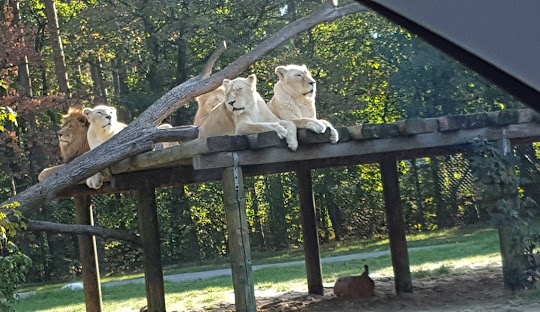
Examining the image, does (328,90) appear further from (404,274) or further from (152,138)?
(152,138)

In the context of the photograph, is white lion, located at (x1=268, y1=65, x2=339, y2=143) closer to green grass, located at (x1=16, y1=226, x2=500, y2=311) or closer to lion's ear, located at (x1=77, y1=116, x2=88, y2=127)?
lion's ear, located at (x1=77, y1=116, x2=88, y2=127)

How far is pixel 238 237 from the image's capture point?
7.68m

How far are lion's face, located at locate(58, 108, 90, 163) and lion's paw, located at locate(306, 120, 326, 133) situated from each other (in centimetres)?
402

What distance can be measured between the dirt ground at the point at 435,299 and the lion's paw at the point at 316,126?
2.39 metres

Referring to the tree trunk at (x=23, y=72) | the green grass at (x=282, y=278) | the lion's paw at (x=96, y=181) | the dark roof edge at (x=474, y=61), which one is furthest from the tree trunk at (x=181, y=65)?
the dark roof edge at (x=474, y=61)

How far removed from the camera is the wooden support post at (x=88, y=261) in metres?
10.7

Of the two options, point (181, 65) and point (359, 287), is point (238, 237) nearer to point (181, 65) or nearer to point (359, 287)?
point (359, 287)

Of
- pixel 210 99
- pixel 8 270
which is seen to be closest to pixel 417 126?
pixel 210 99

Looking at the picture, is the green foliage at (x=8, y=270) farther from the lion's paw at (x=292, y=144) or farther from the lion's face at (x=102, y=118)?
the lion's face at (x=102, y=118)

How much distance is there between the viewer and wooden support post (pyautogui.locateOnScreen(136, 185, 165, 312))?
10086 mm

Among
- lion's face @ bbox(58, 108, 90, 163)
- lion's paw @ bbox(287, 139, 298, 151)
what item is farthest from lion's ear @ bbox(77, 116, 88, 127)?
lion's paw @ bbox(287, 139, 298, 151)

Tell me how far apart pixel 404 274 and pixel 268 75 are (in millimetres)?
11489

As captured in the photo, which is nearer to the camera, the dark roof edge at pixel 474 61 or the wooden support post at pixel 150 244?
the dark roof edge at pixel 474 61

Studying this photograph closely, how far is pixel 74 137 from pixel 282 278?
4.86 m
